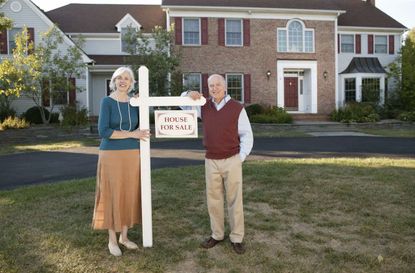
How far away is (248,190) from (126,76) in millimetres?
3403

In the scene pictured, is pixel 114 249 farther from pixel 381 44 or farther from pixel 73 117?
pixel 381 44

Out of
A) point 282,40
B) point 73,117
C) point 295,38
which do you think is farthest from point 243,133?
point 295,38

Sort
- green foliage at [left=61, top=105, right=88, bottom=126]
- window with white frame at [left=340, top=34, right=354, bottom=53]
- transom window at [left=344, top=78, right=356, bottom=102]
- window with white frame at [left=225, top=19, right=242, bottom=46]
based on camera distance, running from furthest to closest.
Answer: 1. window with white frame at [left=340, top=34, right=354, bottom=53]
2. transom window at [left=344, top=78, right=356, bottom=102]
3. window with white frame at [left=225, top=19, right=242, bottom=46]
4. green foliage at [left=61, top=105, right=88, bottom=126]

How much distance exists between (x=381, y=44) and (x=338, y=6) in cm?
347

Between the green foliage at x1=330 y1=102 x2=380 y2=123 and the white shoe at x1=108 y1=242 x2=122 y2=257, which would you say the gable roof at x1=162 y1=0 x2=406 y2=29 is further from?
the white shoe at x1=108 y1=242 x2=122 y2=257

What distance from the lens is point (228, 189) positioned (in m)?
4.65

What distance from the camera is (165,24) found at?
83.3ft

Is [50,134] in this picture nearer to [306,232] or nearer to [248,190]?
[248,190]

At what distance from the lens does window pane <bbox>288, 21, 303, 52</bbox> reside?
25208 mm

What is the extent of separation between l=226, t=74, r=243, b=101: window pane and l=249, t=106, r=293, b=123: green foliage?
2.02m

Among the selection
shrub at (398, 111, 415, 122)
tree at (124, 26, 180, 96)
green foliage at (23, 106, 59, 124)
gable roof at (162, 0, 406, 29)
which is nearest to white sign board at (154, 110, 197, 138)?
tree at (124, 26, 180, 96)

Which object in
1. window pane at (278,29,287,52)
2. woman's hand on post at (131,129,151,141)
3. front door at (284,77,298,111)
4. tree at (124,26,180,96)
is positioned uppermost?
window pane at (278,29,287,52)

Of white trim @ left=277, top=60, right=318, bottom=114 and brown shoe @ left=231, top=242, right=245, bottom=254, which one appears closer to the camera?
brown shoe @ left=231, top=242, right=245, bottom=254

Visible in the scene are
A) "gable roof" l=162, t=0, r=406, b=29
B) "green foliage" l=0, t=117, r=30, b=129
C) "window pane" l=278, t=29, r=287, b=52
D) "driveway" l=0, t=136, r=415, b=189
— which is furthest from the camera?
"window pane" l=278, t=29, r=287, b=52
